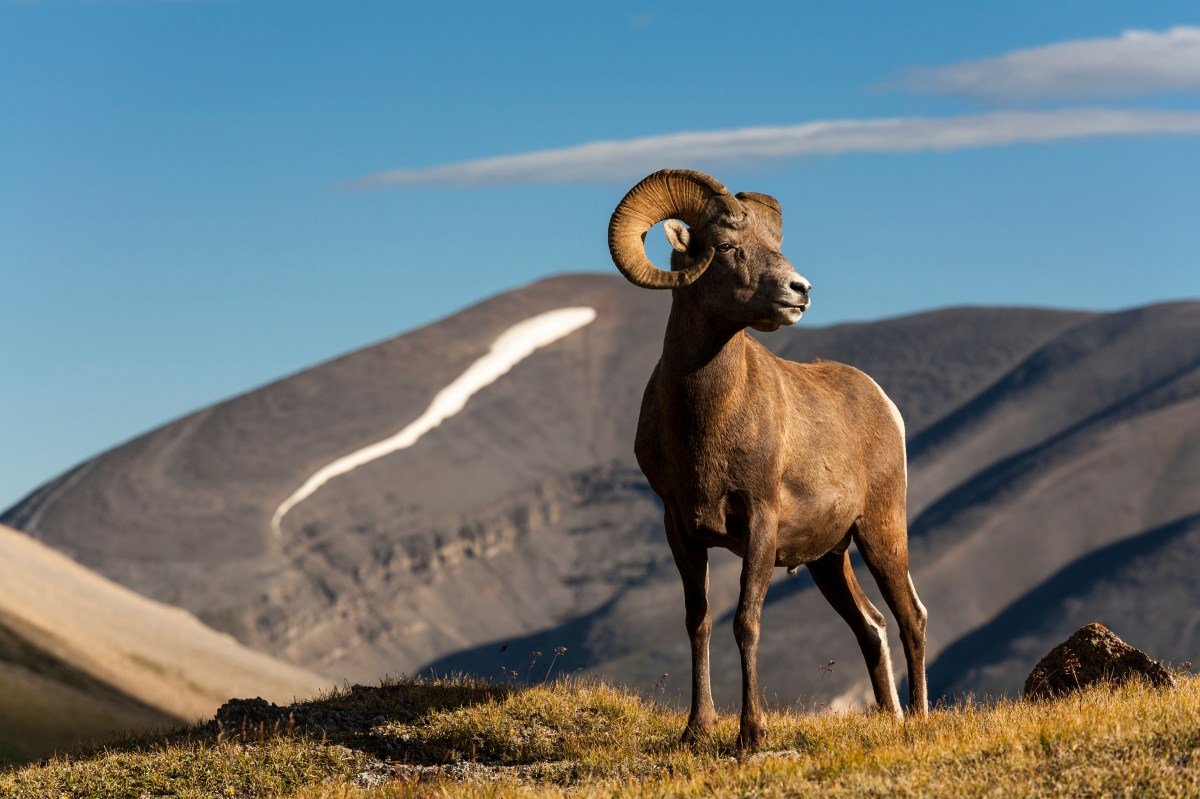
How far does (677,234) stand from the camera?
14.2 metres

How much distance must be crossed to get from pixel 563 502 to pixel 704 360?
6222 inches

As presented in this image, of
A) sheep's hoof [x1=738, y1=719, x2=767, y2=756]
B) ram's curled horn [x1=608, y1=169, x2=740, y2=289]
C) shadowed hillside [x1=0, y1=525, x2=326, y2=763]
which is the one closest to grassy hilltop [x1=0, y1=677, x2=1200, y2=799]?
sheep's hoof [x1=738, y1=719, x2=767, y2=756]

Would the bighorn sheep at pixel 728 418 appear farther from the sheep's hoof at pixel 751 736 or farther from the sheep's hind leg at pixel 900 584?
the sheep's hind leg at pixel 900 584

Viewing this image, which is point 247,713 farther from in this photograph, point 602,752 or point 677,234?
point 677,234

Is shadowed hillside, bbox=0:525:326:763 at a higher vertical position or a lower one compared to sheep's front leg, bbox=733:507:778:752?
lower

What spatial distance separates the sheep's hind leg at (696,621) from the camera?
1434 centimetres

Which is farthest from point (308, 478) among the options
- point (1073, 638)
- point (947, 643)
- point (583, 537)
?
point (1073, 638)

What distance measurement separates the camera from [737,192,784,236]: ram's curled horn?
1435 cm

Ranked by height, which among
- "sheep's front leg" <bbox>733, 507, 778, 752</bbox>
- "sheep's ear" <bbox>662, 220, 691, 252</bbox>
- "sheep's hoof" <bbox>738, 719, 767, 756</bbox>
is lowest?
"sheep's hoof" <bbox>738, 719, 767, 756</bbox>

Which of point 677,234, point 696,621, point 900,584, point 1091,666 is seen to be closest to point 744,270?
point 677,234

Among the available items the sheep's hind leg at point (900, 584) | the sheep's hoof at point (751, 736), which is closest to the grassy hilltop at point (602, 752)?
the sheep's hoof at point (751, 736)

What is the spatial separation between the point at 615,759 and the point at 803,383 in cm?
395

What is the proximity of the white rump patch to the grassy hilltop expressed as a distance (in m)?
135

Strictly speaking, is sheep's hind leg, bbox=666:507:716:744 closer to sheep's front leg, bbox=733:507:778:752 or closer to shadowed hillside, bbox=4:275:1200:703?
sheep's front leg, bbox=733:507:778:752
